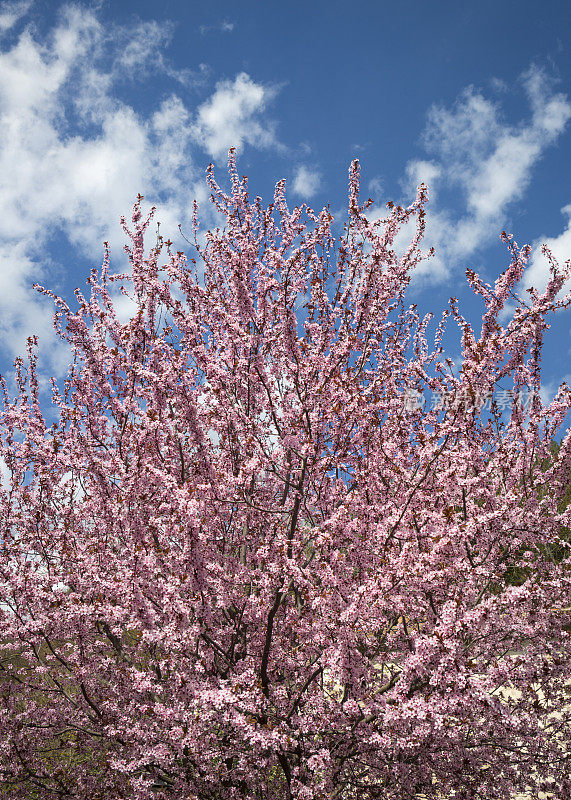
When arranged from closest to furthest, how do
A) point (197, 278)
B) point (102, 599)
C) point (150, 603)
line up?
point (150, 603) → point (102, 599) → point (197, 278)

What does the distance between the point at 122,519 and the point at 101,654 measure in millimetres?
1865

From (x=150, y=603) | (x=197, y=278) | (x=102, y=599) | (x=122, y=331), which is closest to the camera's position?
(x=150, y=603)

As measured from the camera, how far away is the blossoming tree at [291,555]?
5012 millimetres

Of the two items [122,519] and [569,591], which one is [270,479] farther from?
[569,591]

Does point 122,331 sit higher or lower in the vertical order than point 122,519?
higher

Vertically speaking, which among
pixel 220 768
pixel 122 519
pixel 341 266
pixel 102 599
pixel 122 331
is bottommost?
pixel 220 768

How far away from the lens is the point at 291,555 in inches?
206

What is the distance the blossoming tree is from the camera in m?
5.01

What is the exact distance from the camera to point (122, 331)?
735 centimetres

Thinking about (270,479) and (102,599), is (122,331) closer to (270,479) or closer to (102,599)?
(270,479)

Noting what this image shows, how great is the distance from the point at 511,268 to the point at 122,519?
6.10m

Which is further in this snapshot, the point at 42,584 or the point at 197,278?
the point at 197,278

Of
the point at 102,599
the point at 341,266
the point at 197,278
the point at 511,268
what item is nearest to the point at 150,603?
the point at 102,599

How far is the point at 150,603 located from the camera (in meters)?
5.55
